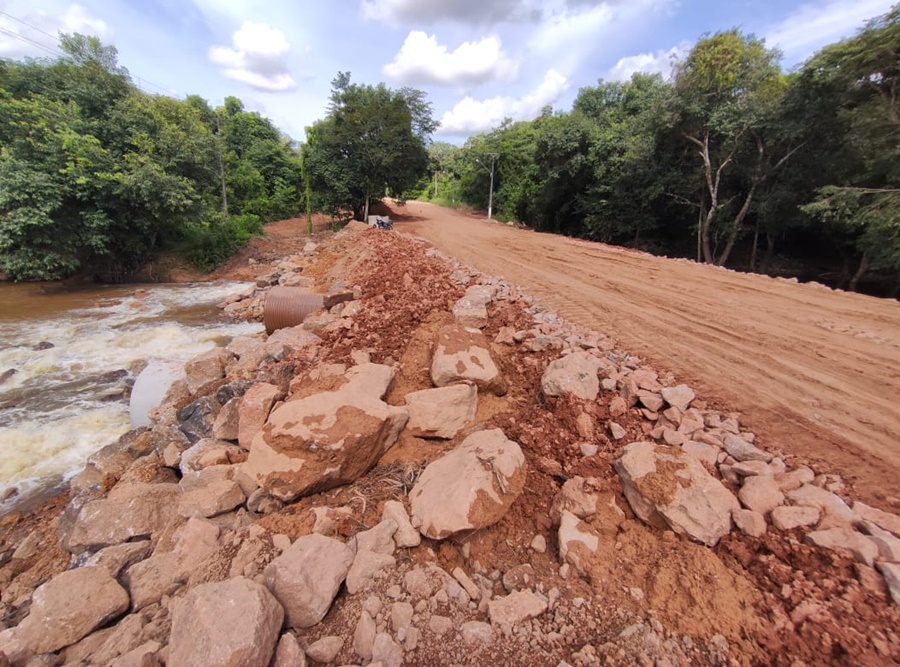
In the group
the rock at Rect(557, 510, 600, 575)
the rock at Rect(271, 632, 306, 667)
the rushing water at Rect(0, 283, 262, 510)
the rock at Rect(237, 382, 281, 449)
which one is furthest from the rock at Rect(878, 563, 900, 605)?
the rushing water at Rect(0, 283, 262, 510)

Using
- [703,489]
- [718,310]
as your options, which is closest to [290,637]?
A: [703,489]

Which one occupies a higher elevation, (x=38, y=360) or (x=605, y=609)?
(x=605, y=609)

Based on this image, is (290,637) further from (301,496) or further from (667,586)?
(667,586)

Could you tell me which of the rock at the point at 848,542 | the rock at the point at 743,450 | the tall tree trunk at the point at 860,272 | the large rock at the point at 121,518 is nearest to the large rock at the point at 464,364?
the rock at the point at 743,450

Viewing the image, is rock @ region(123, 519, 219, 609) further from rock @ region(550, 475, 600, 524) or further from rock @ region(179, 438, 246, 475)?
rock @ region(550, 475, 600, 524)

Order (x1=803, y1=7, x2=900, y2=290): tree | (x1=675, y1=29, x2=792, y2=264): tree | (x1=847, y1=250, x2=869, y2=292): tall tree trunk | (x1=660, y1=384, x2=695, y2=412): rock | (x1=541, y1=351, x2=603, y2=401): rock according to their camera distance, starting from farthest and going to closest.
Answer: (x1=675, y1=29, x2=792, y2=264): tree
(x1=847, y1=250, x2=869, y2=292): tall tree trunk
(x1=803, y1=7, x2=900, y2=290): tree
(x1=541, y1=351, x2=603, y2=401): rock
(x1=660, y1=384, x2=695, y2=412): rock

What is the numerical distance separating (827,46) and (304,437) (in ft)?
51.6

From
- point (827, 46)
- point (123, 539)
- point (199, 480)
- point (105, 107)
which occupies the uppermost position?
point (827, 46)

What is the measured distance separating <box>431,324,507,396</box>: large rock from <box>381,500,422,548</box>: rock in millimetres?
1428

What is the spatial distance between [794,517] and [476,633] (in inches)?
77.3

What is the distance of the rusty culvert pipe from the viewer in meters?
7.79

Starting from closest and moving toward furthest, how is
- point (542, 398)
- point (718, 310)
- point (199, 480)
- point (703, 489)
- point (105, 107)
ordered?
1. point (703, 489)
2. point (199, 480)
3. point (542, 398)
4. point (718, 310)
5. point (105, 107)

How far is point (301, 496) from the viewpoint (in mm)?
3049

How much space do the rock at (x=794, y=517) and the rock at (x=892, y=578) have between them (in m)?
0.33
